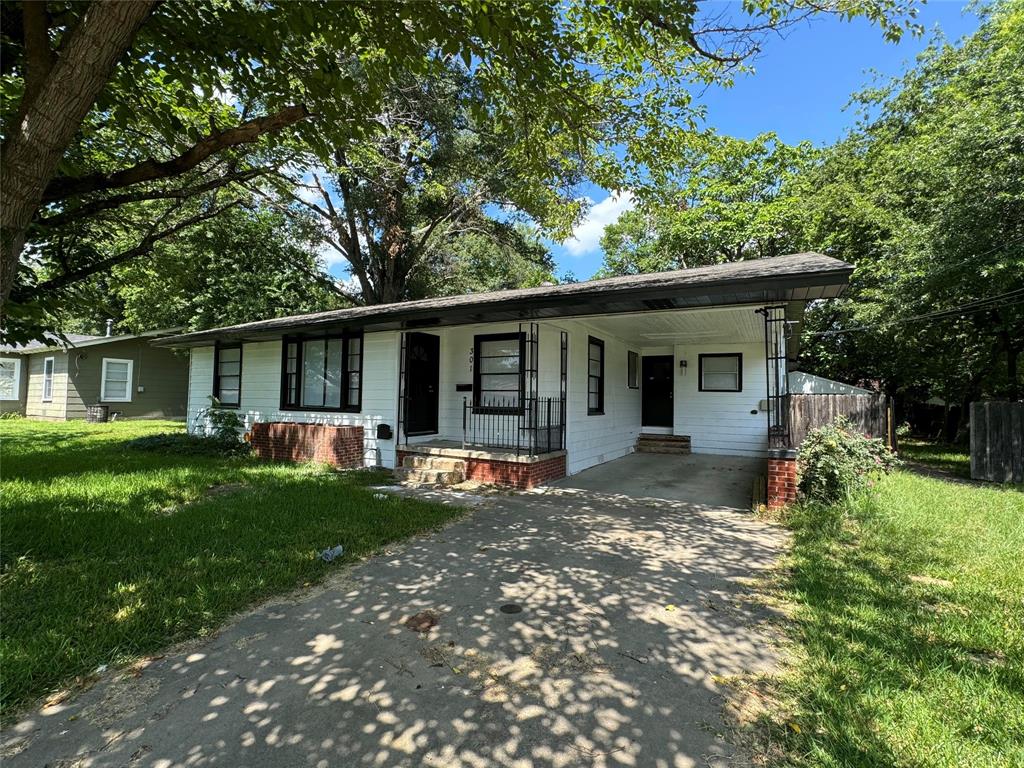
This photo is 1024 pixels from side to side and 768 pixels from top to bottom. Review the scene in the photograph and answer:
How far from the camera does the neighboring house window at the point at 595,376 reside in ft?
29.9

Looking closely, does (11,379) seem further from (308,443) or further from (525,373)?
(525,373)

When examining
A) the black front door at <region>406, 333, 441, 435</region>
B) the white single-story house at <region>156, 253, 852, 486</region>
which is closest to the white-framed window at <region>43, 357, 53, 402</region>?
the white single-story house at <region>156, 253, 852, 486</region>

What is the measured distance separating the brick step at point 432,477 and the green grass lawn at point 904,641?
4.65 meters

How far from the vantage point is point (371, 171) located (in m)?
11.9

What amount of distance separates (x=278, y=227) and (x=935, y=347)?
21302 mm

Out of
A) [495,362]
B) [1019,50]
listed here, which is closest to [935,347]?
[1019,50]

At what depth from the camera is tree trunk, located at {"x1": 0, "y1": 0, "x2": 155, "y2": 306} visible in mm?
2230

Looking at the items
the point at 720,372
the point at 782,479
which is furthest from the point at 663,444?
the point at 782,479

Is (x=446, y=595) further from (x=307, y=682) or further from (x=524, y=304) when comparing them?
(x=524, y=304)

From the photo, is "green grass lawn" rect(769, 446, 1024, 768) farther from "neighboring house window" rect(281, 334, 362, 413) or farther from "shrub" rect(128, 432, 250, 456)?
"shrub" rect(128, 432, 250, 456)

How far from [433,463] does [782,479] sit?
16.5 ft

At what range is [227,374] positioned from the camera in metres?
11.3

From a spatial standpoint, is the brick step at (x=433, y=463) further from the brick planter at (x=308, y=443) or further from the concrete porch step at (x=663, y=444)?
the concrete porch step at (x=663, y=444)

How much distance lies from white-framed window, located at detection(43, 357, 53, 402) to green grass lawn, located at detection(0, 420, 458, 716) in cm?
1214
